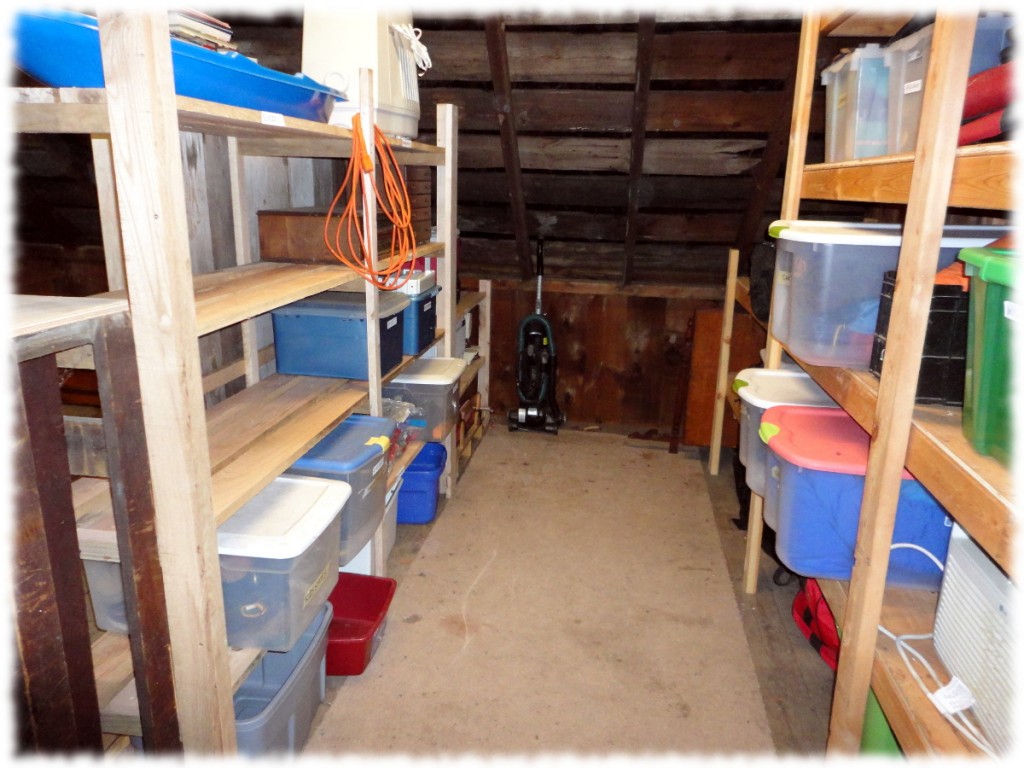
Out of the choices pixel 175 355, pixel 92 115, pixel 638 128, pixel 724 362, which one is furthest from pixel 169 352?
pixel 724 362

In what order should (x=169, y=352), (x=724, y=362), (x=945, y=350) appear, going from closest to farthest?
(x=169, y=352) → (x=945, y=350) → (x=724, y=362)

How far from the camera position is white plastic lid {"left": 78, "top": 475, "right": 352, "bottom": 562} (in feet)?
4.06

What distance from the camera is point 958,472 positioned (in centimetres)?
97

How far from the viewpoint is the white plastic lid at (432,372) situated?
8.93 feet

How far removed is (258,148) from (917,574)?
222 centimetres

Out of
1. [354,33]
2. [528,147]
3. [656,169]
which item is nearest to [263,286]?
[354,33]

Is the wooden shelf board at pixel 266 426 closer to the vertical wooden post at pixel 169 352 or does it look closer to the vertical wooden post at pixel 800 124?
the vertical wooden post at pixel 169 352

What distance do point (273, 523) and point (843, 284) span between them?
1.40 meters

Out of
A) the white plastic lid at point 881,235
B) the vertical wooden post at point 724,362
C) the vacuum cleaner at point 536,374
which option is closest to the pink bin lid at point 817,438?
the white plastic lid at point 881,235

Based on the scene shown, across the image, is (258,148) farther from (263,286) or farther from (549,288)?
(549,288)

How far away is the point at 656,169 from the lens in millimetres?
3375

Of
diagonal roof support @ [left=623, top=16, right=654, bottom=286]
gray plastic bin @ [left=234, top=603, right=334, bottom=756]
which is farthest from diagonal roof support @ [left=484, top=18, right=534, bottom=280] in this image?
gray plastic bin @ [left=234, top=603, right=334, bottom=756]

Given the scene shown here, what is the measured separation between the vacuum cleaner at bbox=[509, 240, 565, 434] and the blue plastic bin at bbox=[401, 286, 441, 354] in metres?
1.33

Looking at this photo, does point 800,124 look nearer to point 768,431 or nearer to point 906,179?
point 906,179
